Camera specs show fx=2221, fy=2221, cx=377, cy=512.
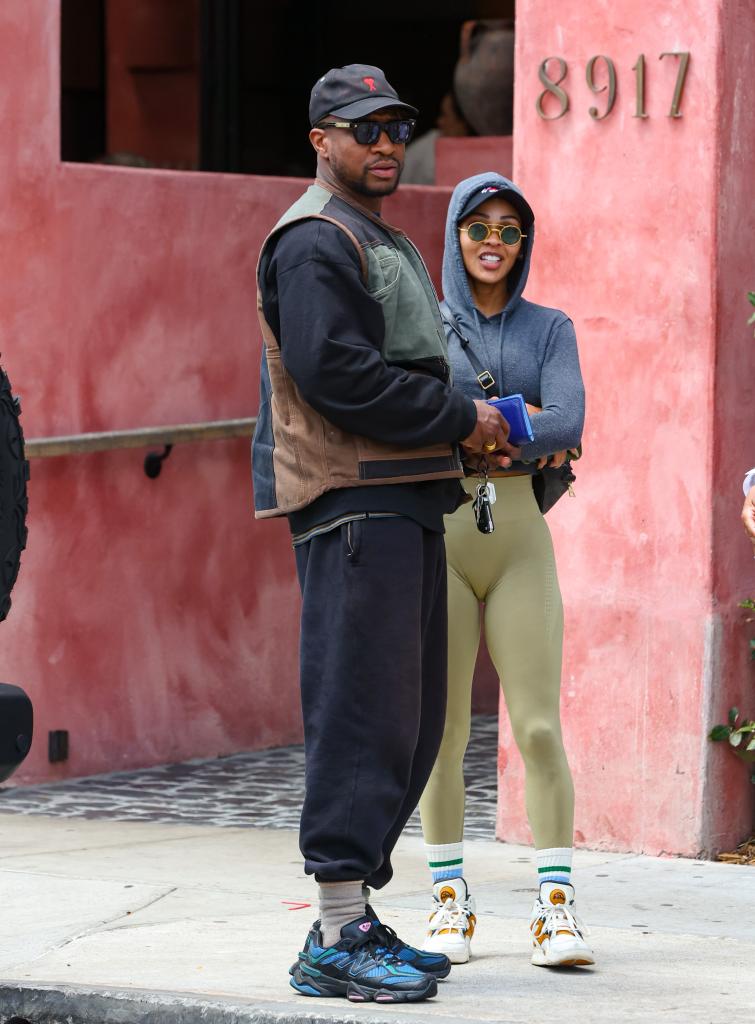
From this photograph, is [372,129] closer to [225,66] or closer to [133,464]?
[133,464]

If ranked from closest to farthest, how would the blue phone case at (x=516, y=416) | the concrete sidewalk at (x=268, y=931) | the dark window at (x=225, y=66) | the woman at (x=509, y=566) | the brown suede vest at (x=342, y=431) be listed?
1. the brown suede vest at (x=342, y=431)
2. the concrete sidewalk at (x=268, y=931)
3. the blue phone case at (x=516, y=416)
4. the woman at (x=509, y=566)
5. the dark window at (x=225, y=66)

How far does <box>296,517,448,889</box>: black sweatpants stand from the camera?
5.18 meters

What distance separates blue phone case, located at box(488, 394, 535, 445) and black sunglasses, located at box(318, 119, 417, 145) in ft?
2.27

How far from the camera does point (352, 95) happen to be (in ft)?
17.2

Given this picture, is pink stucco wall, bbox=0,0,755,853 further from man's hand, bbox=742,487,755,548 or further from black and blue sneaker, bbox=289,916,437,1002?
black and blue sneaker, bbox=289,916,437,1002

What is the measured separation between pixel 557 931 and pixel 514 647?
2.40ft

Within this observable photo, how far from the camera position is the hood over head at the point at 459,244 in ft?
19.2

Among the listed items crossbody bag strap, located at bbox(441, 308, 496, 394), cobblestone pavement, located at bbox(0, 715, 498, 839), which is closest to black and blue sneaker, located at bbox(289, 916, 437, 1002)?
crossbody bag strap, located at bbox(441, 308, 496, 394)

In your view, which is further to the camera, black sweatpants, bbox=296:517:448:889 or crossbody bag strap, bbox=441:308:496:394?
crossbody bag strap, bbox=441:308:496:394

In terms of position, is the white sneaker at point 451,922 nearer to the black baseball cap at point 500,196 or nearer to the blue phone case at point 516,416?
the blue phone case at point 516,416

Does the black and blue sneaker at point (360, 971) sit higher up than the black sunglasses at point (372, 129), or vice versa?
the black sunglasses at point (372, 129)

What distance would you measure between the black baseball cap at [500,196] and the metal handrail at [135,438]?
11.0 feet

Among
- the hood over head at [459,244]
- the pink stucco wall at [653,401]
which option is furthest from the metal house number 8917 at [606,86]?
the hood over head at [459,244]

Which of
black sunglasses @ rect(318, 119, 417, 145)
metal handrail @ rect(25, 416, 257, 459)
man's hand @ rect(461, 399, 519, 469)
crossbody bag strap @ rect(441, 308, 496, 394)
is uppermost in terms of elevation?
black sunglasses @ rect(318, 119, 417, 145)
